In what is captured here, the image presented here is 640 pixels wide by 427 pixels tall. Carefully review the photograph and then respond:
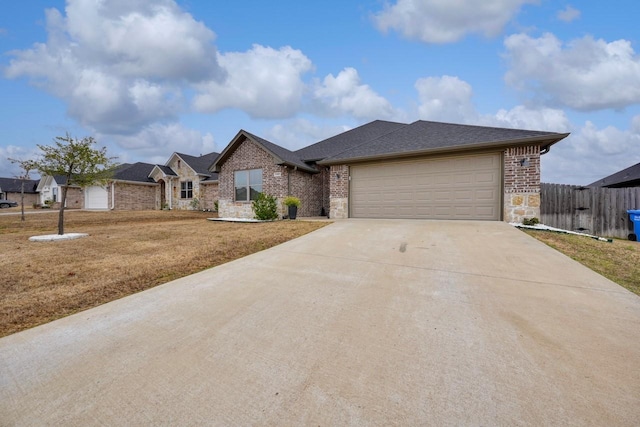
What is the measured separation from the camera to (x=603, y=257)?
519 cm

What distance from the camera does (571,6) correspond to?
8.59 metres

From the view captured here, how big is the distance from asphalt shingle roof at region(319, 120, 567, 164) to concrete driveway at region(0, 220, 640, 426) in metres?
6.51

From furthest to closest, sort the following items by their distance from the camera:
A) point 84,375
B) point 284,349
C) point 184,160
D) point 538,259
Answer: point 184,160, point 538,259, point 284,349, point 84,375

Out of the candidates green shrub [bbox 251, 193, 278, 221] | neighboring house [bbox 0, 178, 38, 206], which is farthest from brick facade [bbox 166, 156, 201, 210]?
neighboring house [bbox 0, 178, 38, 206]

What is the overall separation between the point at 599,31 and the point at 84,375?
54.0ft

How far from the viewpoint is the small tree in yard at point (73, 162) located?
8.02 meters

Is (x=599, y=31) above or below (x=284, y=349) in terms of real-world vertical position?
above

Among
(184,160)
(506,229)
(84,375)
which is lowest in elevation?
(84,375)

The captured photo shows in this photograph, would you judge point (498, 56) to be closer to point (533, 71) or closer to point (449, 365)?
point (533, 71)

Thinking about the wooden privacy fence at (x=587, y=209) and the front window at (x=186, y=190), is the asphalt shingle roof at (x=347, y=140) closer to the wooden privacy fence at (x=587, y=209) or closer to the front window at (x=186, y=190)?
the wooden privacy fence at (x=587, y=209)

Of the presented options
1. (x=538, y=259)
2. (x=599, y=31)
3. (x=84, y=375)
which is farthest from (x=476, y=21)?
(x=84, y=375)

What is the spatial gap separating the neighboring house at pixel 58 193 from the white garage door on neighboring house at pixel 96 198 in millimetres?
2312

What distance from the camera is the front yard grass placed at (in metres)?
4.00

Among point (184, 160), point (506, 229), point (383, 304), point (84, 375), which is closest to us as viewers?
point (84, 375)
